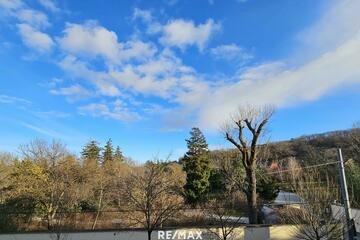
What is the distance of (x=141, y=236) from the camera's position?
19.8 metres

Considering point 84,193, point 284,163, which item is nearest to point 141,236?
point 84,193

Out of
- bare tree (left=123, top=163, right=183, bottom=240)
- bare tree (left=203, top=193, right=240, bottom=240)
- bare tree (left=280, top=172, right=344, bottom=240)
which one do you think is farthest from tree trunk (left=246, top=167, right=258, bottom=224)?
bare tree (left=280, top=172, right=344, bottom=240)

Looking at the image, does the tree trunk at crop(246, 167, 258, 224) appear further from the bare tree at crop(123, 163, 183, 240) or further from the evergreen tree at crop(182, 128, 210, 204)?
the evergreen tree at crop(182, 128, 210, 204)

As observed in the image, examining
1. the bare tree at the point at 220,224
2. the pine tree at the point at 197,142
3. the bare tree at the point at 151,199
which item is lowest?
the bare tree at the point at 220,224

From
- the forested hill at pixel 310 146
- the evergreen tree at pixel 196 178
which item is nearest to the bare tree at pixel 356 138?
the forested hill at pixel 310 146

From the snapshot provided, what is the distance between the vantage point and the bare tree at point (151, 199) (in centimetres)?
2083

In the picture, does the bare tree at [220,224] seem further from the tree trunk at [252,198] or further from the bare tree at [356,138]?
the bare tree at [356,138]

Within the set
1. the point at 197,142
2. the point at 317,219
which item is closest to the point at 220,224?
the point at 317,219

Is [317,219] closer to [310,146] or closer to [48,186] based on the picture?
[48,186]

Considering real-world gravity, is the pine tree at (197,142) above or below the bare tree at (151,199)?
above

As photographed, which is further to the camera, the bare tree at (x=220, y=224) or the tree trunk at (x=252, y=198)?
the tree trunk at (x=252, y=198)

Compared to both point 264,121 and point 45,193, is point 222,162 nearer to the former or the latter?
point 264,121

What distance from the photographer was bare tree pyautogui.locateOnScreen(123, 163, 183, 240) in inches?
820

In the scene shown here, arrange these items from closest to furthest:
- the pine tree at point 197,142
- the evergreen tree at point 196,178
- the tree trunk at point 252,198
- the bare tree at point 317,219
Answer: the bare tree at point 317,219, the tree trunk at point 252,198, the evergreen tree at point 196,178, the pine tree at point 197,142
